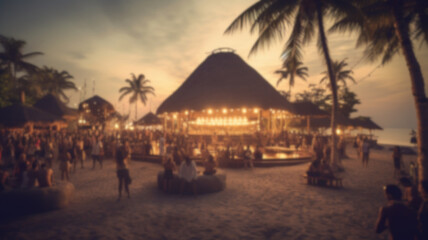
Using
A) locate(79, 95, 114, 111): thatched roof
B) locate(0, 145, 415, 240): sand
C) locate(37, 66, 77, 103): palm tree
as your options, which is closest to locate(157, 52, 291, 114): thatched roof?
locate(0, 145, 415, 240): sand

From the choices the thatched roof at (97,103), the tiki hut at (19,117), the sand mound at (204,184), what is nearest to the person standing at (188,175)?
the sand mound at (204,184)

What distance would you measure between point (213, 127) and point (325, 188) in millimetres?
15571

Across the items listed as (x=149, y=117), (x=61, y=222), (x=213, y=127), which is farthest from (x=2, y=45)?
(x=61, y=222)

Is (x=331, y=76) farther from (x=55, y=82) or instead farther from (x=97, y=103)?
(x=55, y=82)

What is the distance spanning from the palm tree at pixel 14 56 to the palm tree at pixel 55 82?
40.1ft

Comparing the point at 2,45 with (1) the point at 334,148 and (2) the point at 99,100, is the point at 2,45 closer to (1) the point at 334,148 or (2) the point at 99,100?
(2) the point at 99,100

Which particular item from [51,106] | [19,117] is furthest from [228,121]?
[51,106]

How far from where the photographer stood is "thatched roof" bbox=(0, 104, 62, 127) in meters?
21.3

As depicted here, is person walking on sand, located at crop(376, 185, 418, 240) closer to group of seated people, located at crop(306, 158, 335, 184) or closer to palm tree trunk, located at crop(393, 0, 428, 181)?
palm tree trunk, located at crop(393, 0, 428, 181)

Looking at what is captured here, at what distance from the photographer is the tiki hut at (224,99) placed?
715 inches

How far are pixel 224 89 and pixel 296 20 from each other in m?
8.75

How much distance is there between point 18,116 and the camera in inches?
856

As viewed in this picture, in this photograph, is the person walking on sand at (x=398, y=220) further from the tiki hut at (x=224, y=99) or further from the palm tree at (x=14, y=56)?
the palm tree at (x=14, y=56)

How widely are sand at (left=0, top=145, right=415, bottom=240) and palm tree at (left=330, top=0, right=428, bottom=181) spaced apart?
8.86 ft
